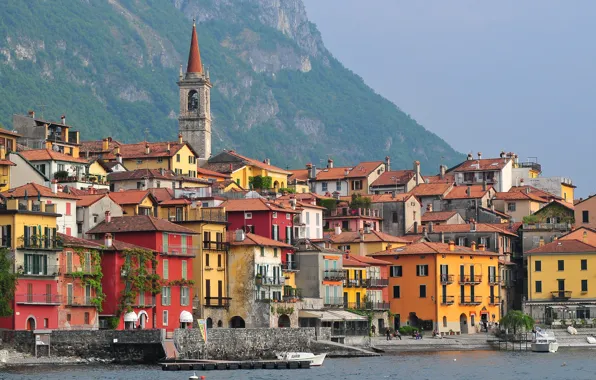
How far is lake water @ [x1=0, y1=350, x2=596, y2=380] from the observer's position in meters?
87.5

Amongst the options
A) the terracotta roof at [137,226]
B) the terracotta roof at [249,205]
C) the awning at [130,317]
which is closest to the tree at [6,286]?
the awning at [130,317]

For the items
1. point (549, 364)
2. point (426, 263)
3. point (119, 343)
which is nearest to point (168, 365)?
point (119, 343)

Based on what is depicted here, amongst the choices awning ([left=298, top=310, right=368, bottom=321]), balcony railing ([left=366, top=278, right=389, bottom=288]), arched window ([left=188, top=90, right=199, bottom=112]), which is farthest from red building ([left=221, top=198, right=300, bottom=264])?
arched window ([left=188, top=90, right=199, bottom=112])

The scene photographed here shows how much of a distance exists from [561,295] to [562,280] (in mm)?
1369

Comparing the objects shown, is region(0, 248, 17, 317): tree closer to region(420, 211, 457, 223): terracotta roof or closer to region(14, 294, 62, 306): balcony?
region(14, 294, 62, 306): balcony

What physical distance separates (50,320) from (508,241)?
64.8 m

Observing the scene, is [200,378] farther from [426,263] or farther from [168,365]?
[426,263]

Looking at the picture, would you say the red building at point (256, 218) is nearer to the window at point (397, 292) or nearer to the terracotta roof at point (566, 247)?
the window at point (397, 292)

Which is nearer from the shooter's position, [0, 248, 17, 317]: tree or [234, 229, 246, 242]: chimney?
[0, 248, 17, 317]: tree

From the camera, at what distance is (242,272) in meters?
113

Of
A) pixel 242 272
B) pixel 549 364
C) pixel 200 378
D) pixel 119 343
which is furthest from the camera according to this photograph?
pixel 242 272

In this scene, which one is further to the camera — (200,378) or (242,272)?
(242,272)

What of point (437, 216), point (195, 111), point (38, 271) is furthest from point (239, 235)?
point (195, 111)

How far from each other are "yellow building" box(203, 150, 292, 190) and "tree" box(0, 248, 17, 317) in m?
71.1
